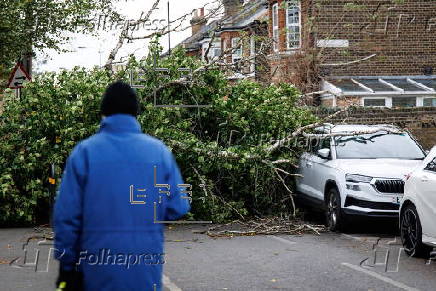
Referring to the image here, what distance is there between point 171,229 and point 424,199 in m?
5.74

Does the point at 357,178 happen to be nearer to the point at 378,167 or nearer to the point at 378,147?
the point at 378,167

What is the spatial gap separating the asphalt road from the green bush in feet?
4.41

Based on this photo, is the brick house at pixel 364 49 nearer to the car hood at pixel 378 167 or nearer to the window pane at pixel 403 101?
the window pane at pixel 403 101

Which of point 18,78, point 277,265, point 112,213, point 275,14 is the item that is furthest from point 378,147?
point 275,14

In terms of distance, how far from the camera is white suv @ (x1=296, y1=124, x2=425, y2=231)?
42.9ft

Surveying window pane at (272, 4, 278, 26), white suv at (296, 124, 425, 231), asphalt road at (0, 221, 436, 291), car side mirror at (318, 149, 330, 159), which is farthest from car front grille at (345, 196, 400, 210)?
window pane at (272, 4, 278, 26)

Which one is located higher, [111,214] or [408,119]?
[111,214]

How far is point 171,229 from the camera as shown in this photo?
1456 centimetres

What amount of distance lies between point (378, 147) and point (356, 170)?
1415 mm

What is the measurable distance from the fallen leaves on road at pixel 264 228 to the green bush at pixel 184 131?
31cm

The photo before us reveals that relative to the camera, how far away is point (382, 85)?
28.9 m

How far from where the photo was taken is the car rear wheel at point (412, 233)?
10469 millimetres

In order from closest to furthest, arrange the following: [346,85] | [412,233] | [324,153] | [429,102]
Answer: [412,233], [324,153], [346,85], [429,102]

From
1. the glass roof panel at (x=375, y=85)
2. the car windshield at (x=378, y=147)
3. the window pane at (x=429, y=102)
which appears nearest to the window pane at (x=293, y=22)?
the glass roof panel at (x=375, y=85)
